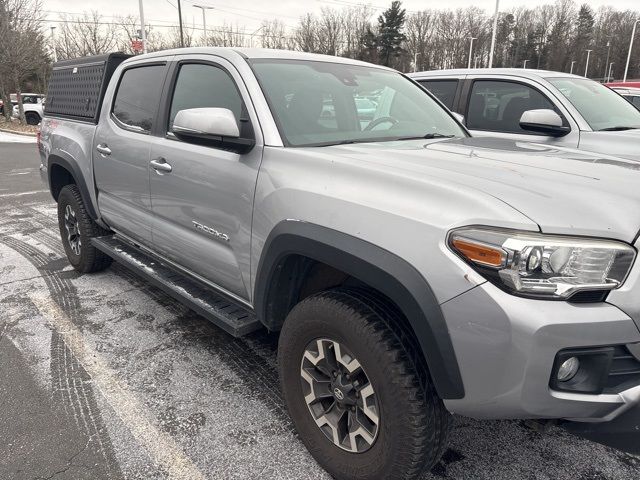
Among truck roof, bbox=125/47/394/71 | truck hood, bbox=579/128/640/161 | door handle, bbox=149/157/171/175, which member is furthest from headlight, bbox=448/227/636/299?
truck hood, bbox=579/128/640/161

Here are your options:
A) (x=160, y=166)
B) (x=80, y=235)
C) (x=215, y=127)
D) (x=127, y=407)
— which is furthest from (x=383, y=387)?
(x=80, y=235)

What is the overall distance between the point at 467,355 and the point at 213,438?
1.43 m

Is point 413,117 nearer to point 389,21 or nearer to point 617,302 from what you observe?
point 617,302

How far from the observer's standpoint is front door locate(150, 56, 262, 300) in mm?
2504

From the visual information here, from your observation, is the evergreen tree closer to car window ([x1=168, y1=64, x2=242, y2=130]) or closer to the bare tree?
the bare tree

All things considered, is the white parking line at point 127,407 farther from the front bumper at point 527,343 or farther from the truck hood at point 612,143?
the truck hood at point 612,143

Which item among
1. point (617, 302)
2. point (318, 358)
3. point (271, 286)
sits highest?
point (617, 302)

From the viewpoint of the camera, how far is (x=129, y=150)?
137 inches

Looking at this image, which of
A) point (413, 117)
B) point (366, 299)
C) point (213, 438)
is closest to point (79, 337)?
point (213, 438)

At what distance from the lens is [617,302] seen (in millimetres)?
1578

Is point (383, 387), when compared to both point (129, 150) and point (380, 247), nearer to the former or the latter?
point (380, 247)

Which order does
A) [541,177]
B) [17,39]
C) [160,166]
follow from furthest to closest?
1. [17,39]
2. [160,166]
3. [541,177]

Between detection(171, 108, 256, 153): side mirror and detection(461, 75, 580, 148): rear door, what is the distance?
10.5 feet

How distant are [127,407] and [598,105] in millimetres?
5271
